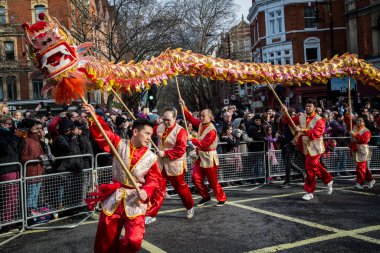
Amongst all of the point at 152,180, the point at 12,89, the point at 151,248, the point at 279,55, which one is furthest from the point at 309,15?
the point at 152,180

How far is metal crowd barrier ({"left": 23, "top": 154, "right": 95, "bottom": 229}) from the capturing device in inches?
270

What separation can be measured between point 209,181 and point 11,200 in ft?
11.6

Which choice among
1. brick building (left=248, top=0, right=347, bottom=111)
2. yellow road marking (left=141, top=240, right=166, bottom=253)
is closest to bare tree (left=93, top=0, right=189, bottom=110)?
brick building (left=248, top=0, right=347, bottom=111)

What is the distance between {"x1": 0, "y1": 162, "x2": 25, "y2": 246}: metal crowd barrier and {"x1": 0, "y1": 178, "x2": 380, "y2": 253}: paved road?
1.01ft

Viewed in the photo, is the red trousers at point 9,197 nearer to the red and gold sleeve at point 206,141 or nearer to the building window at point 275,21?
the red and gold sleeve at point 206,141

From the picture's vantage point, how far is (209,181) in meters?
7.96

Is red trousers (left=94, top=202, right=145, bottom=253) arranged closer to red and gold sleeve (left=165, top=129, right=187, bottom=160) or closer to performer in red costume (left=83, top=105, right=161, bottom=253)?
performer in red costume (left=83, top=105, right=161, bottom=253)

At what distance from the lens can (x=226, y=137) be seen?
33.0 ft

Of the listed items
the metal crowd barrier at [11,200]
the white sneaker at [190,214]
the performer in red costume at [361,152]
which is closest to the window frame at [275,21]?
the performer in red costume at [361,152]

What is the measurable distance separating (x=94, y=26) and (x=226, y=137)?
17726 millimetres

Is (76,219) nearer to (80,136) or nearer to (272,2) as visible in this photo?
(80,136)

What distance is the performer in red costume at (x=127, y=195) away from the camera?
4137 mm

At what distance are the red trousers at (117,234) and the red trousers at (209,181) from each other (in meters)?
3.67

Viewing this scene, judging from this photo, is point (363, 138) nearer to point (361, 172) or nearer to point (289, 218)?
point (361, 172)
